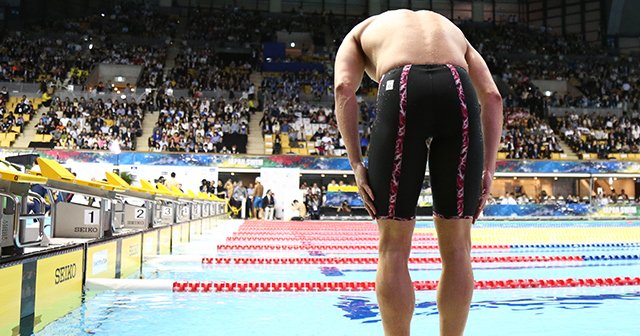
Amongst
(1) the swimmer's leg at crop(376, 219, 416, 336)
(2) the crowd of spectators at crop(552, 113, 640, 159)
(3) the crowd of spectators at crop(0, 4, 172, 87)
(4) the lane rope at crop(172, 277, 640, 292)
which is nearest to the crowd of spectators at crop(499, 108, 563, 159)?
(2) the crowd of spectators at crop(552, 113, 640, 159)

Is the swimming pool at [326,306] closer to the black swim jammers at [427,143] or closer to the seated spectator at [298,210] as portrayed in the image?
the black swim jammers at [427,143]

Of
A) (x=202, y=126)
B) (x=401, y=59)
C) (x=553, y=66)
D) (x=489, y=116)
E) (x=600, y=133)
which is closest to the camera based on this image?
(x=401, y=59)

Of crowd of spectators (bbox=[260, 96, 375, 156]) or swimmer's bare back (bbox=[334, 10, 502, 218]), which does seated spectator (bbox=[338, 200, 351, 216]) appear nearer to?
crowd of spectators (bbox=[260, 96, 375, 156])

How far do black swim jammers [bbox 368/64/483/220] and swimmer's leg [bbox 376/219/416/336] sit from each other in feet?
0.17

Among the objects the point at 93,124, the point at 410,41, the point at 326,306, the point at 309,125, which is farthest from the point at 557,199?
the point at 410,41

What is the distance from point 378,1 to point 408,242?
40.0m

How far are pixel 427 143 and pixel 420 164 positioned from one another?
0.08 m

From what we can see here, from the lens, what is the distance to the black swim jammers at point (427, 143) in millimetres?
2080

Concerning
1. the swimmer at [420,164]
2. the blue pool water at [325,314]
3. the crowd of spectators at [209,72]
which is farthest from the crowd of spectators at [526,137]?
the swimmer at [420,164]

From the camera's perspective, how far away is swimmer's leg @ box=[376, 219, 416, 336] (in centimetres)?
209

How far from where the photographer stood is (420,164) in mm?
2096

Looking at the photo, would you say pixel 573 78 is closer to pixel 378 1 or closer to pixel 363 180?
pixel 378 1

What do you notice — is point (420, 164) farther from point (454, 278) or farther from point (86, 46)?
point (86, 46)

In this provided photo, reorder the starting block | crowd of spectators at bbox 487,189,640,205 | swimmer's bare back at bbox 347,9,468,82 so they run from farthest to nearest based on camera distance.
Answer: crowd of spectators at bbox 487,189,640,205 < the starting block < swimmer's bare back at bbox 347,9,468,82
